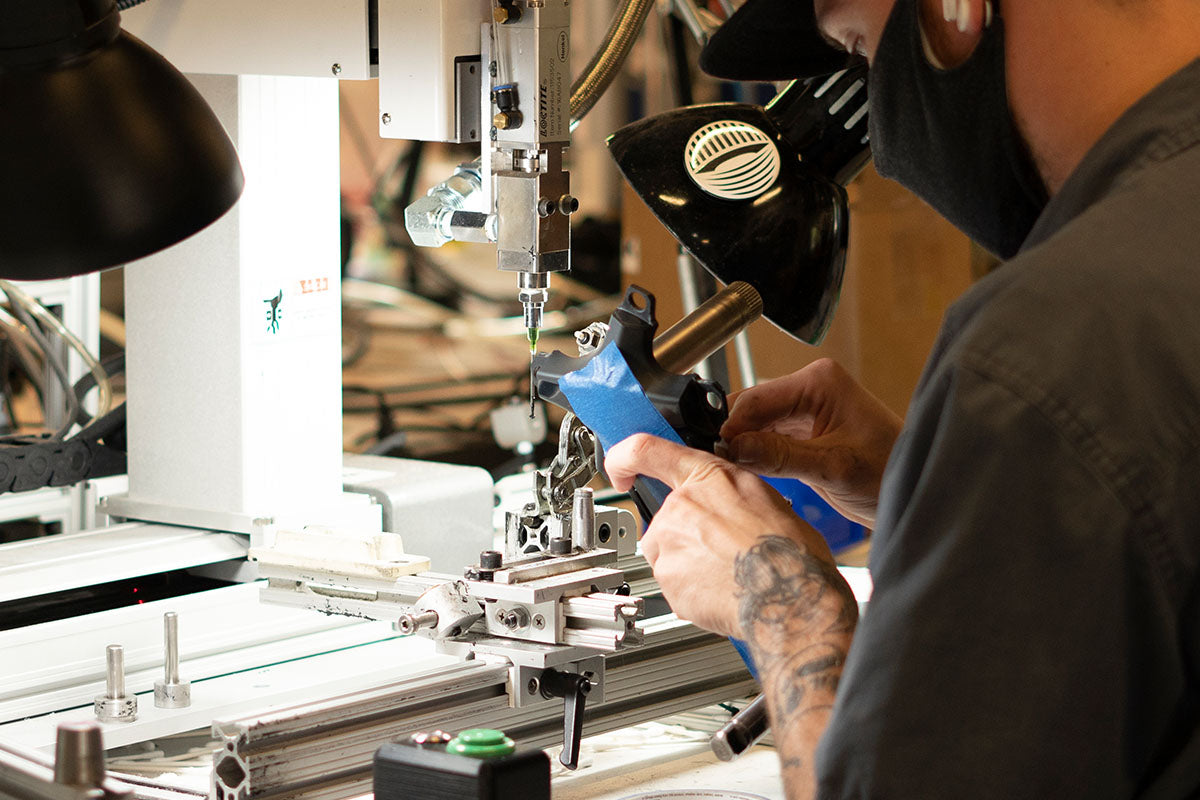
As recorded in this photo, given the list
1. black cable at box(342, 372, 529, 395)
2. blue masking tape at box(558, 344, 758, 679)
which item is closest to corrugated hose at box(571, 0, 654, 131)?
blue masking tape at box(558, 344, 758, 679)

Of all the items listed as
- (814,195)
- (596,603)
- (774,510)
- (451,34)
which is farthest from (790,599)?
(451,34)

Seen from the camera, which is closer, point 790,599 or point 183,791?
point 790,599

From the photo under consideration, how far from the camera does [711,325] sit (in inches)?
50.3

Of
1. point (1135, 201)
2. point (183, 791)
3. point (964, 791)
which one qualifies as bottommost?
point (183, 791)

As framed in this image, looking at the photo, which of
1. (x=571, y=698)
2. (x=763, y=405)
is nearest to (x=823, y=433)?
(x=763, y=405)

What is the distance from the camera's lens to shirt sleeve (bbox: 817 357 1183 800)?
724mm

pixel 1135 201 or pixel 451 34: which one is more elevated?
pixel 451 34

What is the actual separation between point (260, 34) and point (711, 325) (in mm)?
713

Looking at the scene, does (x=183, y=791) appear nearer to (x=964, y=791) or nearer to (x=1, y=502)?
(x=964, y=791)

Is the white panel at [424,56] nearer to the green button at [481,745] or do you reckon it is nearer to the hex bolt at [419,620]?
the hex bolt at [419,620]

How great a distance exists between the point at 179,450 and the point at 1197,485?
1417 mm

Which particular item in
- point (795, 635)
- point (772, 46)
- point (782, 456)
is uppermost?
point (772, 46)

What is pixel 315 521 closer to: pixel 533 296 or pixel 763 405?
pixel 533 296

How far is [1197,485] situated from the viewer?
0.73 metres
